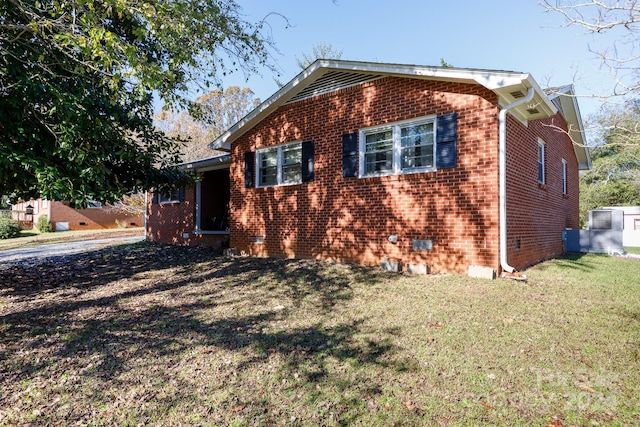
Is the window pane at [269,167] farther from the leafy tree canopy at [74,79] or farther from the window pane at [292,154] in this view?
the leafy tree canopy at [74,79]

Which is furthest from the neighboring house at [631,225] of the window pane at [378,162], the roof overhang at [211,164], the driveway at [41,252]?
the driveway at [41,252]

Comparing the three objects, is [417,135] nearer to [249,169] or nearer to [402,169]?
[402,169]

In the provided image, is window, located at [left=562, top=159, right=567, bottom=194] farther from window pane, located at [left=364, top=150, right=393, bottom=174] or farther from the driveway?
the driveway

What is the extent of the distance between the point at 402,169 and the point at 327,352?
4662 mm

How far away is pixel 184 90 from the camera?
821 cm

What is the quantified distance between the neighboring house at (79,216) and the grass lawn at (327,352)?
22.3 metres

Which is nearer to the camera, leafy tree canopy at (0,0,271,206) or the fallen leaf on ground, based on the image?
the fallen leaf on ground

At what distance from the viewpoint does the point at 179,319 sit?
5.05 metres

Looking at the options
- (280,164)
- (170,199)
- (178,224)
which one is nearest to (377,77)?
(280,164)

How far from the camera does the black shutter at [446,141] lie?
6848mm

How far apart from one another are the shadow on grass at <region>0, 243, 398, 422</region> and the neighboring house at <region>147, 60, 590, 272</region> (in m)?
1.08

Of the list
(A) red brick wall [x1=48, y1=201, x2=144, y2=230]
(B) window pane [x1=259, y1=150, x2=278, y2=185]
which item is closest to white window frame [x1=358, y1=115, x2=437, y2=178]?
Answer: (B) window pane [x1=259, y1=150, x2=278, y2=185]

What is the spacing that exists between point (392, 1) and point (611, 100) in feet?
20.8

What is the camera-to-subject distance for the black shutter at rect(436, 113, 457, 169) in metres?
6.85
